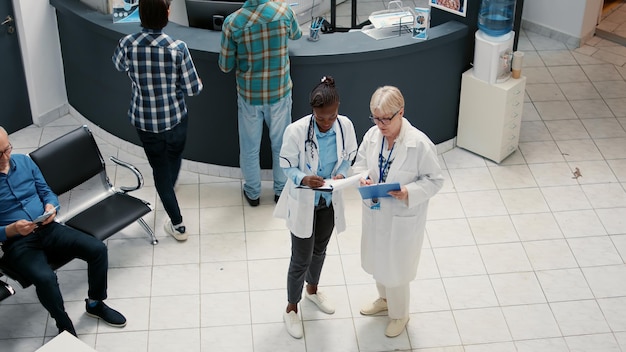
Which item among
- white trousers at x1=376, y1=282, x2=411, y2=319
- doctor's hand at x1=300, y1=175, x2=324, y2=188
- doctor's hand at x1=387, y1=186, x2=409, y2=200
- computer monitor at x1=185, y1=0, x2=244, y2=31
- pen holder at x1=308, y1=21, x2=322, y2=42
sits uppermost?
computer monitor at x1=185, y1=0, x2=244, y2=31

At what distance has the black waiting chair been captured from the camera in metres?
5.71

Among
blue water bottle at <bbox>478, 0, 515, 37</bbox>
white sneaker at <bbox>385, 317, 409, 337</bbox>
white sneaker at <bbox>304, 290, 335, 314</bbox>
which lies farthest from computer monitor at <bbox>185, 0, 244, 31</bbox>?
white sneaker at <bbox>385, 317, 409, 337</bbox>

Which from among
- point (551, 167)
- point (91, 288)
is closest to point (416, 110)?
point (551, 167)

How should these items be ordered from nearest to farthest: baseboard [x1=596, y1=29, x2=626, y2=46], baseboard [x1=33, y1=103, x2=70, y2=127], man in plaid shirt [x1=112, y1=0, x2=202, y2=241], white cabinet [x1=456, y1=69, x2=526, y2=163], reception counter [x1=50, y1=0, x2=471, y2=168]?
man in plaid shirt [x1=112, y1=0, x2=202, y2=241] < reception counter [x1=50, y1=0, x2=471, y2=168] < white cabinet [x1=456, y1=69, x2=526, y2=163] < baseboard [x1=33, y1=103, x2=70, y2=127] < baseboard [x1=596, y1=29, x2=626, y2=46]

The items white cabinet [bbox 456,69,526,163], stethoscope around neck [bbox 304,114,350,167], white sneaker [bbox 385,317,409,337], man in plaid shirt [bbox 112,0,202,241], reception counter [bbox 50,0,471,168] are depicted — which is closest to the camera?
stethoscope around neck [bbox 304,114,350,167]

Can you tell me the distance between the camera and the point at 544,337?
17.4 ft

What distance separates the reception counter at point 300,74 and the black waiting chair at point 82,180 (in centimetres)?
91

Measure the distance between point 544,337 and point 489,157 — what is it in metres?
2.10

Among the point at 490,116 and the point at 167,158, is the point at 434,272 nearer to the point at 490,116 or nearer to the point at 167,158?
the point at 490,116

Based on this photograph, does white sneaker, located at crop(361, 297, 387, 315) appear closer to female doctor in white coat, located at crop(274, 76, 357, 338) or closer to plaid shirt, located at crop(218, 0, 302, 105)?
female doctor in white coat, located at crop(274, 76, 357, 338)

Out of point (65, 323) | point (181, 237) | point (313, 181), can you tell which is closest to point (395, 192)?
point (313, 181)

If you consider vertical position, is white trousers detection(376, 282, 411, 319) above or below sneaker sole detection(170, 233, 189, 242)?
above

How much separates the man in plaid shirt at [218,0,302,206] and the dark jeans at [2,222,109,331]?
56.7 inches

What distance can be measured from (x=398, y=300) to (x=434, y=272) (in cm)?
74
